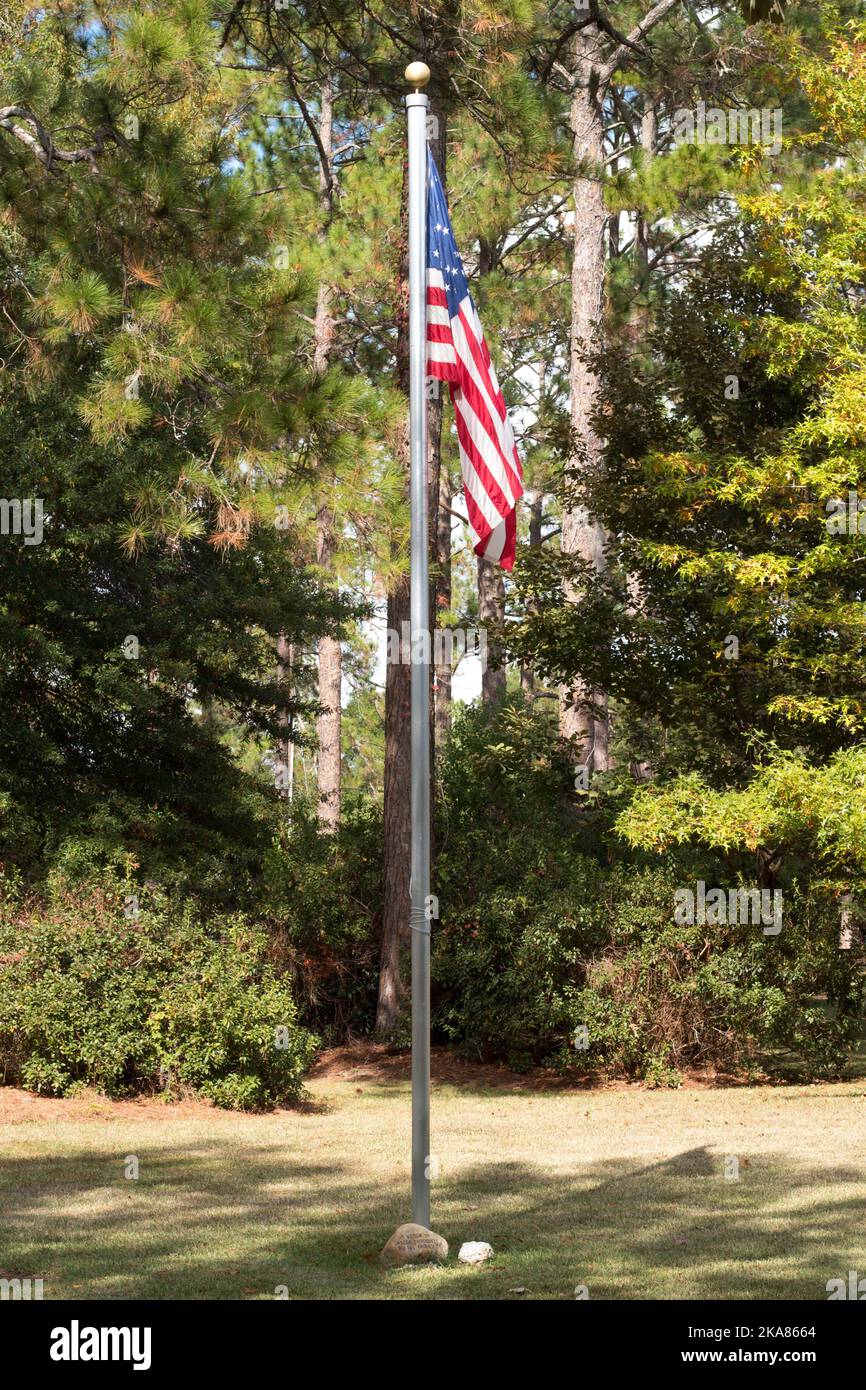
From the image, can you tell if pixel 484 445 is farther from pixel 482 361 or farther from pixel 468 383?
pixel 482 361

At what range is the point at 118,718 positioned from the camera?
1747 cm

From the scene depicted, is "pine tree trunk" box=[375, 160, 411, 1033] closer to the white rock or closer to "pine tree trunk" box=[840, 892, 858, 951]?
"pine tree trunk" box=[840, 892, 858, 951]

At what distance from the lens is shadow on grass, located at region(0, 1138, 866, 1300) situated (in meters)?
6.34

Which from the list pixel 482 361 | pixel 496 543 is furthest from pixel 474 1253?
pixel 482 361

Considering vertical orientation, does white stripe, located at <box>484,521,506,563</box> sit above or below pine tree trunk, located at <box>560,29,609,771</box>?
below

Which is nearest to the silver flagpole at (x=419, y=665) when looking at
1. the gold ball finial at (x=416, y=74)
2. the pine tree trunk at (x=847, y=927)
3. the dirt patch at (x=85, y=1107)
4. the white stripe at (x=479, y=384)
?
the gold ball finial at (x=416, y=74)

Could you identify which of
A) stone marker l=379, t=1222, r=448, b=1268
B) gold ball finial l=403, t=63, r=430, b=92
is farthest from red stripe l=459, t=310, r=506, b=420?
stone marker l=379, t=1222, r=448, b=1268

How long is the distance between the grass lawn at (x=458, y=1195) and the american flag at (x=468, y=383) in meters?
3.55

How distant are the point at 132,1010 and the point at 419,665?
19.9 feet

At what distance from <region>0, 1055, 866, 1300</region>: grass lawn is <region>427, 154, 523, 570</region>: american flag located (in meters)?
3.55

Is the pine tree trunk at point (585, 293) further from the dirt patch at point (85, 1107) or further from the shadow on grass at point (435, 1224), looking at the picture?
the shadow on grass at point (435, 1224)

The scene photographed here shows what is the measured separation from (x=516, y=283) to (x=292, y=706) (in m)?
12.7

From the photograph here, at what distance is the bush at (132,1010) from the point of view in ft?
38.8

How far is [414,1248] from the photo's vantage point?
6.79 m
